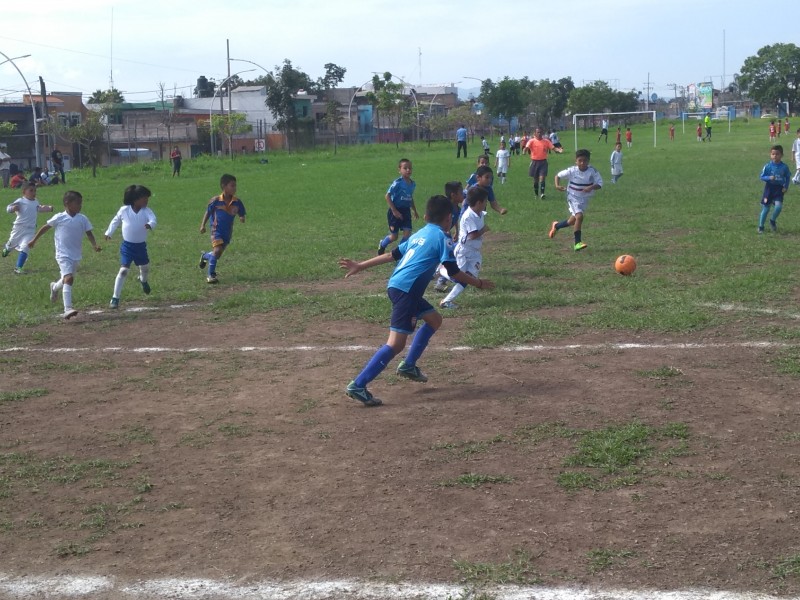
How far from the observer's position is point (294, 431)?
683 cm

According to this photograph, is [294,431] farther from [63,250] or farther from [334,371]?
[63,250]

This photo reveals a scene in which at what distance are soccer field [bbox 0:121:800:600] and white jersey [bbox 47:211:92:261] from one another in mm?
844

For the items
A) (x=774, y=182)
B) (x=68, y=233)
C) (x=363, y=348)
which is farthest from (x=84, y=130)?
(x=363, y=348)

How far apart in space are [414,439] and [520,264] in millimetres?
8454

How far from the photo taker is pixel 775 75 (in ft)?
Answer: 415

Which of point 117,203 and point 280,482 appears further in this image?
point 117,203

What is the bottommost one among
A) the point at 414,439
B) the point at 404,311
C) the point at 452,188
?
the point at 414,439

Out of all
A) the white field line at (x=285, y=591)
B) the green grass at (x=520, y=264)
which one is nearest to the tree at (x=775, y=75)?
the green grass at (x=520, y=264)

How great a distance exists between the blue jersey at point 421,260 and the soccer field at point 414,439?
90 centimetres

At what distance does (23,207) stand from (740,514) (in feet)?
45.9

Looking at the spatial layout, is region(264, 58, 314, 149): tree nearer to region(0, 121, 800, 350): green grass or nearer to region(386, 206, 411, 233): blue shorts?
region(0, 121, 800, 350): green grass

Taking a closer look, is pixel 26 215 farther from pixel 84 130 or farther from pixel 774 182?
pixel 84 130

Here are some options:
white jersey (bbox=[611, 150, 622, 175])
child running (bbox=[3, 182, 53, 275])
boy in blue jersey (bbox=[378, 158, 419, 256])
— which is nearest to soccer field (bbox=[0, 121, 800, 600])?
boy in blue jersey (bbox=[378, 158, 419, 256])

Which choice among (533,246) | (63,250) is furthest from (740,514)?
(533,246)
